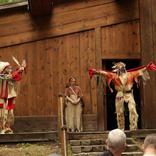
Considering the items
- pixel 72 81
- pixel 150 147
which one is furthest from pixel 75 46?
pixel 150 147

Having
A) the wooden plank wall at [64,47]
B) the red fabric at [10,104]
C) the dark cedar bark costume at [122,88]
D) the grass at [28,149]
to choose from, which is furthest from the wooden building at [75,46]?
the grass at [28,149]

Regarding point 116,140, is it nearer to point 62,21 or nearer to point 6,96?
point 6,96

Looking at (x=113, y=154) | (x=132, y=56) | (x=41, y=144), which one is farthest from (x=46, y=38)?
(x=113, y=154)

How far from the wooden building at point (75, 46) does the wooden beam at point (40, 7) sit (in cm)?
3

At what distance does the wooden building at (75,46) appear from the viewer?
13.5 metres

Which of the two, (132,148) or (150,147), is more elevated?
(150,147)

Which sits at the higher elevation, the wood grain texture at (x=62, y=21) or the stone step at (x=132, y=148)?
the wood grain texture at (x=62, y=21)

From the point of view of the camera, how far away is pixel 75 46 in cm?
1380

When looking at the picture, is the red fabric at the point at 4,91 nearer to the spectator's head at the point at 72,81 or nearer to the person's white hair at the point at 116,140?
the spectator's head at the point at 72,81

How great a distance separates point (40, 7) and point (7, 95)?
8.86ft

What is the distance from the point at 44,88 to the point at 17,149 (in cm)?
320

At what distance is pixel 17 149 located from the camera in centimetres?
1061

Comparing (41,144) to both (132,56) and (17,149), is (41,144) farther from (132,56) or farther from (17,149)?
(132,56)

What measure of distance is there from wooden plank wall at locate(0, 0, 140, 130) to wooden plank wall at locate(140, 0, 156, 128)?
0.24 m
